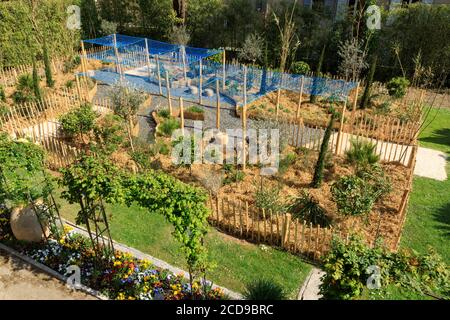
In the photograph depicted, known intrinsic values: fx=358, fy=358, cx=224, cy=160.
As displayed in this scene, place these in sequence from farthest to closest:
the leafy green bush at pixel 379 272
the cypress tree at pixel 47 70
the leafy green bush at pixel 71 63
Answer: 1. the leafy green bush at pixel 71 63
2. the cypress tree at pixel 47 70
3. the leafy green bush at pixel 379 272

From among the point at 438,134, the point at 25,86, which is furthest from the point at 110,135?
the point at 438,134

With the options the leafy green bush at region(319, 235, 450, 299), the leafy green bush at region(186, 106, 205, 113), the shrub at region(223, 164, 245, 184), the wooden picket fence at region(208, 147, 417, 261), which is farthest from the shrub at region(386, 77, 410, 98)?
the leafy green bush at region(319, 235, 450, 299)

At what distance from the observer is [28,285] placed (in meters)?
7.05

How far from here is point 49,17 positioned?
20.4 m

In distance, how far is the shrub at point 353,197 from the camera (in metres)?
8.36

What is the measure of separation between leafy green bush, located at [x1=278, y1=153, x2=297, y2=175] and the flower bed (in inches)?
186

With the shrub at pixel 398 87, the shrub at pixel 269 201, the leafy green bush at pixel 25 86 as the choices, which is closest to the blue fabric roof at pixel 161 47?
the leafy green bush at pixel 25 86

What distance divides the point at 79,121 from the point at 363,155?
29.9ft

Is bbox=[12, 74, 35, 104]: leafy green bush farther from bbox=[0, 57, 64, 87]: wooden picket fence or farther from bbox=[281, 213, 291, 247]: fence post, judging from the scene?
bbox=[281, 213, 291, 247]: fence post

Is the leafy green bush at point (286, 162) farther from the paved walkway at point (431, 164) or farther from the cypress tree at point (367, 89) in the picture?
the cypress tree at point (367, 89)

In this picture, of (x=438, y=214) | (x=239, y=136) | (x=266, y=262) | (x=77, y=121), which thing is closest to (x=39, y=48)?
(x=77, y=121)

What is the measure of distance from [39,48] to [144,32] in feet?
27.6

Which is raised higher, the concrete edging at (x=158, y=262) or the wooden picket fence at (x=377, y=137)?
the wooden picket fence at (x=377, y=137)

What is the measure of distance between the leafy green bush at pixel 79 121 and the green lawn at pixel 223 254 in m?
3.52
